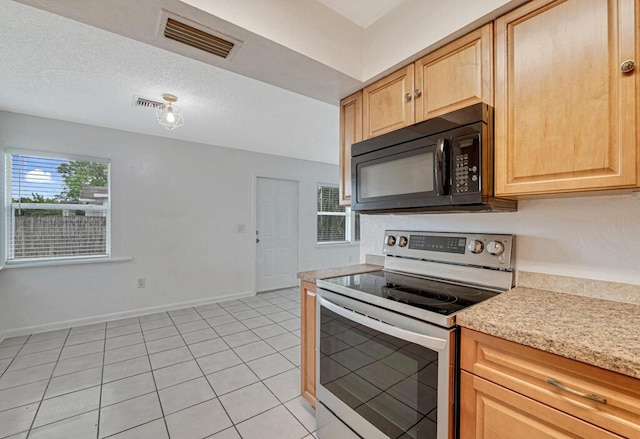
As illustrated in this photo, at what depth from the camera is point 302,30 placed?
1.46 meters

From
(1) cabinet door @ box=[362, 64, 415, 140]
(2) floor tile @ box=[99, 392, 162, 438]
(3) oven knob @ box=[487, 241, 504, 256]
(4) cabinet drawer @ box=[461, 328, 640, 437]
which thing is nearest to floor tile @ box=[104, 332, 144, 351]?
(2) floor tile @ box=[99, 392, 162, 438]

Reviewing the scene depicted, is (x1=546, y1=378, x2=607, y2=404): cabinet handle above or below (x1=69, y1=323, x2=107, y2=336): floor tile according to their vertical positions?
above

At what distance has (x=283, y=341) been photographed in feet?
9.38

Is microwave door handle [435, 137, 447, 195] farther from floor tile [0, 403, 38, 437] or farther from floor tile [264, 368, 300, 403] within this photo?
floor tile [0, 403, 38, 437]

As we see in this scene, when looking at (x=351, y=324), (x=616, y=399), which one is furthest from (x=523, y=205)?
(x=351, y=324)

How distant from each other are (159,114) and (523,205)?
329cm

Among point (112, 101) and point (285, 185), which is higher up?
point (112, 101)

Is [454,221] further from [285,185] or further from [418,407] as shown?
[285,185]

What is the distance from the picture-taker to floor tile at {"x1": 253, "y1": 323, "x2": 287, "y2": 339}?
3.00 metres

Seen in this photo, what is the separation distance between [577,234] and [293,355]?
7.33 ft

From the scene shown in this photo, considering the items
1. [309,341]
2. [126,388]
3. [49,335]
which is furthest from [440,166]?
[49,335]

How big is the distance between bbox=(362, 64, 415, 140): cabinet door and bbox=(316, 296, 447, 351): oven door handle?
105 centimetres

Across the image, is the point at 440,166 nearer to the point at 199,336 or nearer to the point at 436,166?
the point at 436,166

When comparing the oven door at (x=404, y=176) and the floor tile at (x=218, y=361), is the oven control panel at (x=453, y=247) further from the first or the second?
the floor tile at (x=218, y=361)
